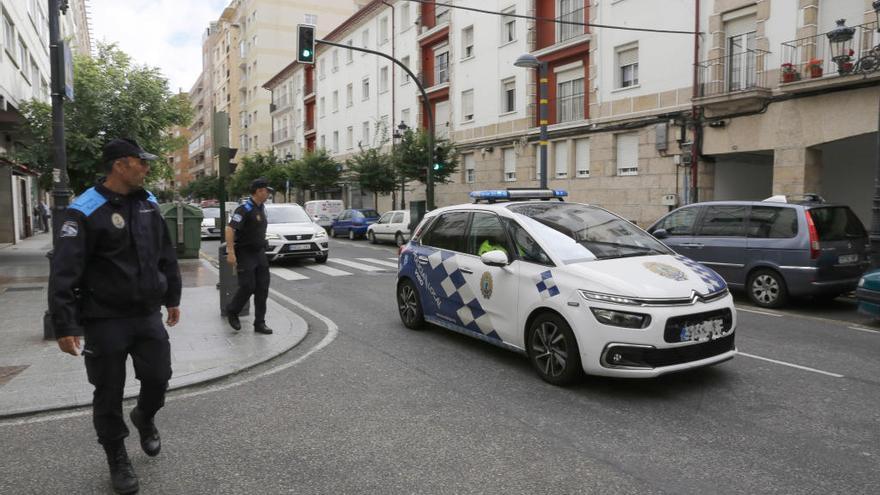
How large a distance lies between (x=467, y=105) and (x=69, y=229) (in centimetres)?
→ 2713

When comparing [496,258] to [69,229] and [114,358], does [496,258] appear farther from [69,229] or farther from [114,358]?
[69,229]

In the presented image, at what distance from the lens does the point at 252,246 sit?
7348mm

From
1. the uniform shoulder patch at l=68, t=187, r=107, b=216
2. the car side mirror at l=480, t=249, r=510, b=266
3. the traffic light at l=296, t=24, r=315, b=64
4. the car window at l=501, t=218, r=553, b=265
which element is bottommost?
the car side mirror at l=480, t=249, r=510, b=266

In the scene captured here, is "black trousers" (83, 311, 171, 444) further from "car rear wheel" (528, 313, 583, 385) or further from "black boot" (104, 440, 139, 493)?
"car rear wheel" (528, 313, 583, 385)

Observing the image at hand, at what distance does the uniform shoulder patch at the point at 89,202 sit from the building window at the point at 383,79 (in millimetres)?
35180

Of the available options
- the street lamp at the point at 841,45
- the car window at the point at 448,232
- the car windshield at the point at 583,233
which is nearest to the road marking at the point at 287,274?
the car window at the point at 448,232

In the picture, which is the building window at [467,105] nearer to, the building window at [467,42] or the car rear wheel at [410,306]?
the building window at [467,42]

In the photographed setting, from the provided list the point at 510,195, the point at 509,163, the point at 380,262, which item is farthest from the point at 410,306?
the point at 509,163

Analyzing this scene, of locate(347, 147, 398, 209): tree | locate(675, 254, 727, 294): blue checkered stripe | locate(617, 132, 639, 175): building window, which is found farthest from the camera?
locate(347, 147, 398, 209): tree

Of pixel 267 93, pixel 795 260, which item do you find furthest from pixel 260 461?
pixel 267 93

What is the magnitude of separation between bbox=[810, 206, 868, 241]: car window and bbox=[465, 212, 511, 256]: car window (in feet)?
18.7

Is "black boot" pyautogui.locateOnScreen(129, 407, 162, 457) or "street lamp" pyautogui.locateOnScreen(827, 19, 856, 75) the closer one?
"black boot" pyautogui.locateOnScreen(129, 407, 162, 457)

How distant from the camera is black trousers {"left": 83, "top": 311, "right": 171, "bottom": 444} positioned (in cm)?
339

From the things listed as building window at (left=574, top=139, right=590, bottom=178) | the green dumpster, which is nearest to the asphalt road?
the green dumpster
